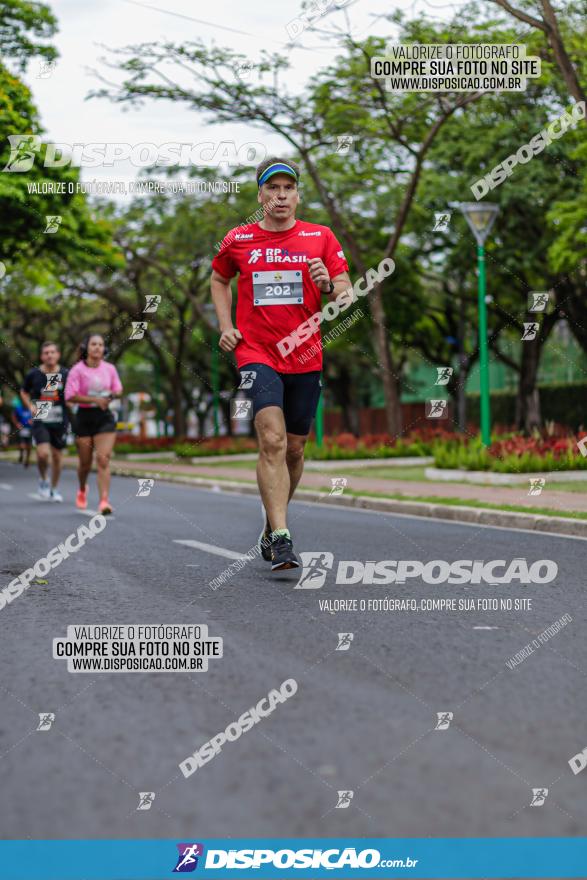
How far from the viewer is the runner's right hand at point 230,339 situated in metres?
7.16

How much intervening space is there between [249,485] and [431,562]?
11.4 m

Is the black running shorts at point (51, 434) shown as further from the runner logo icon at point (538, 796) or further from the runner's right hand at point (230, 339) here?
the runner logo icon at point (538, 796)

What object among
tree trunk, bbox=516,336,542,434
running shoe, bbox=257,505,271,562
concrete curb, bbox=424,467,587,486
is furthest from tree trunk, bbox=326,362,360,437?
running shoe, bbox=257,505,271,562

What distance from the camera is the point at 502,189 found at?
1124 inches

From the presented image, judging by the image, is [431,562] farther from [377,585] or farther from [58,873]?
[58,873]

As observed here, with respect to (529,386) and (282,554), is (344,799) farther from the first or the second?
(529,386)

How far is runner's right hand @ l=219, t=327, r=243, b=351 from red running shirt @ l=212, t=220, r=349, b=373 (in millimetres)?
75

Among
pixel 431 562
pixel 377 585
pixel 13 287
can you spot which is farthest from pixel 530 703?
pixel 13 287

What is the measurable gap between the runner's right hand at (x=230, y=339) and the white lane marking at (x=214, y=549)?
1.87m

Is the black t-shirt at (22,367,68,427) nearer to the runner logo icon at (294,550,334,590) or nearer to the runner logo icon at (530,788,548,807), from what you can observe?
the runner logo icon at (294,550,334,590)

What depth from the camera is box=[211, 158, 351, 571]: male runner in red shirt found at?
7160 millimetres

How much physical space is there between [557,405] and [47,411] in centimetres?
2325

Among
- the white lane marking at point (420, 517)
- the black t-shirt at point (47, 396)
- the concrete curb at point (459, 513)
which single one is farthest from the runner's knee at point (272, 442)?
the black t-shirt at point (47, 396)

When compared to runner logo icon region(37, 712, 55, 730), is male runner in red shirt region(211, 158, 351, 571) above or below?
above
